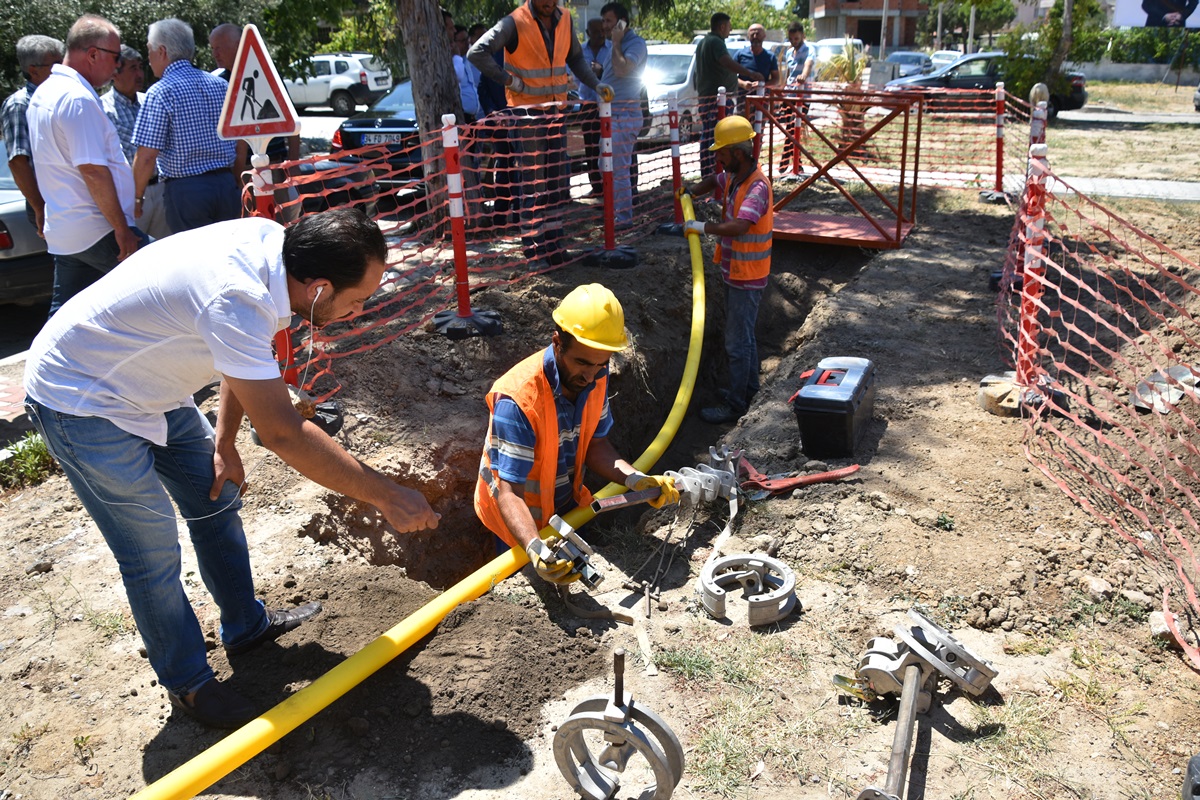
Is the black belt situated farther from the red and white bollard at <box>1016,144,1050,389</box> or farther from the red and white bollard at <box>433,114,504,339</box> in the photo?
the red and white bollard at <box>1016,144,1050,389</box>

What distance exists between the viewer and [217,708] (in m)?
3.04

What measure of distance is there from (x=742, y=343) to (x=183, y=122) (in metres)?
3.70

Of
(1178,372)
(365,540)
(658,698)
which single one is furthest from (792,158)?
(658,698)

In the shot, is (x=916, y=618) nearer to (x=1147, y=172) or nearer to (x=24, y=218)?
(x=24, y=218)

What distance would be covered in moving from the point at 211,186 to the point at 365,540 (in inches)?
94.2

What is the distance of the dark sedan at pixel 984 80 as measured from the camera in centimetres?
2055

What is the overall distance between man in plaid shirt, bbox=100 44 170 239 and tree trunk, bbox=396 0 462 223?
2067 mm

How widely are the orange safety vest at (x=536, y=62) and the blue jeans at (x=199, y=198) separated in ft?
8.79

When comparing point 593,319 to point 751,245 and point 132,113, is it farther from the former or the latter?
point 132,113

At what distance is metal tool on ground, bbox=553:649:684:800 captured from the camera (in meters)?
2.52

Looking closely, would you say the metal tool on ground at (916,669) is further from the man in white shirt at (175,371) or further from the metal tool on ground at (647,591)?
the man in white shirt at (175,371)

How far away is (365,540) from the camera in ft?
15.3

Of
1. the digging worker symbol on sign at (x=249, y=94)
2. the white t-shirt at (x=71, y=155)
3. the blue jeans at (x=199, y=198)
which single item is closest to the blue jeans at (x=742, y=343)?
the digging worker symbol on sign at (x=249, y=94)

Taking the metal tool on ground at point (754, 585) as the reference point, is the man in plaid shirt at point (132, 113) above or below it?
above
